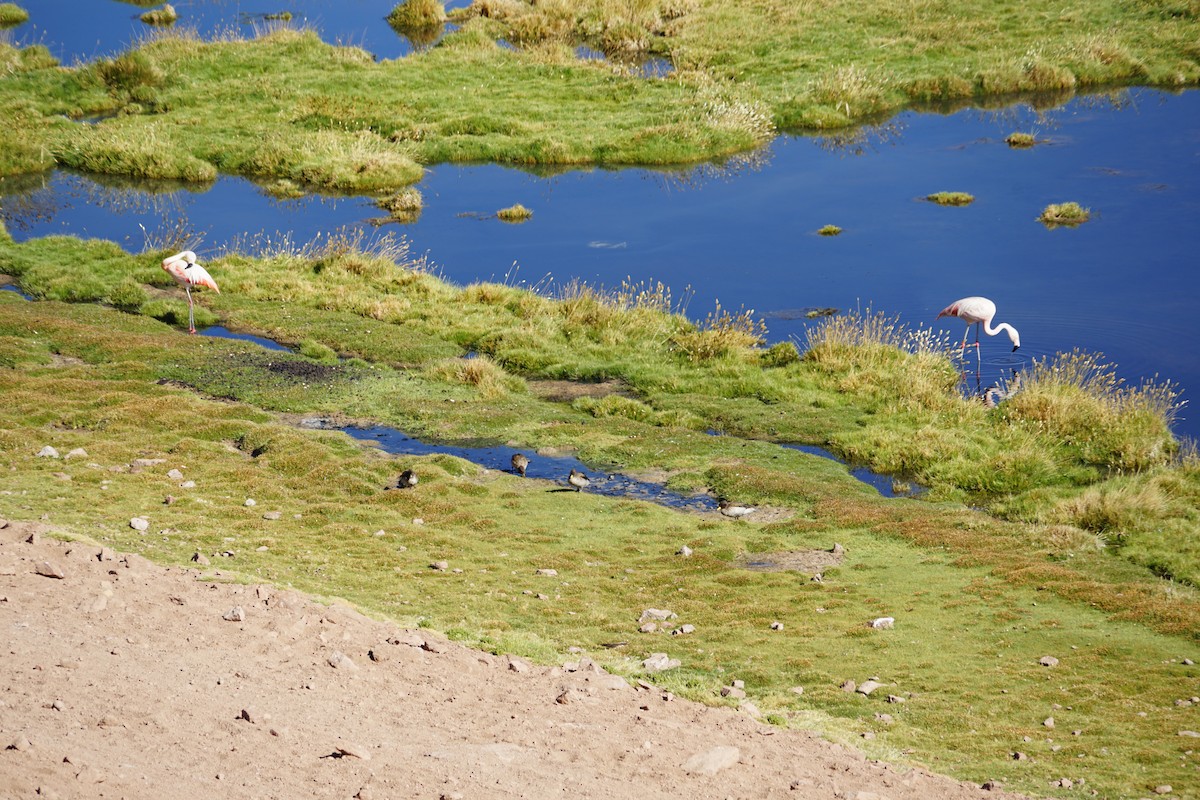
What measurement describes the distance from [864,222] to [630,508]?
71.1 feet

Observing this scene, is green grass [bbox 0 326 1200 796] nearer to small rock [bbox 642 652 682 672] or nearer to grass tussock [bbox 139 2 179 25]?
small rock [bbox 642 652 682 672]

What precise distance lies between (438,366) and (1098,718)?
17.4 metres

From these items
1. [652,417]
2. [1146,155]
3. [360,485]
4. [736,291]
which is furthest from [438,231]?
[1146,155]

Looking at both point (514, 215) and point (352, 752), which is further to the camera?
point (514, 215)

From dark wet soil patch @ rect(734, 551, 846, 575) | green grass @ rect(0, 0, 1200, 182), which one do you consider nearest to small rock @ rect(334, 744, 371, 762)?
dark wet soil patch @ rect(734, 551, 846, 575)

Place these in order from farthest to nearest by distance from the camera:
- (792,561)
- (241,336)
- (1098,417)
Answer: (241,336) < (1098,417) < (792,561)

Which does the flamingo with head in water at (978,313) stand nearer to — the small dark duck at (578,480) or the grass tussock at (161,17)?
the small dark duck at (578,480)

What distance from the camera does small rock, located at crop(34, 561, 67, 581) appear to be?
1222 cm

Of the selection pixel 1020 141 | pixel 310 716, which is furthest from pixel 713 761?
pixel 1020 141

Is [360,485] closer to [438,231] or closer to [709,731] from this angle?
[709,731]

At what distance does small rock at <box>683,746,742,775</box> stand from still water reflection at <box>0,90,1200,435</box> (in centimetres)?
1763

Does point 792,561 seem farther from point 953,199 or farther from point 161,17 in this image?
point 161,17

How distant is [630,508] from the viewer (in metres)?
19.3

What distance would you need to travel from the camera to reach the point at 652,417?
2425 cm
